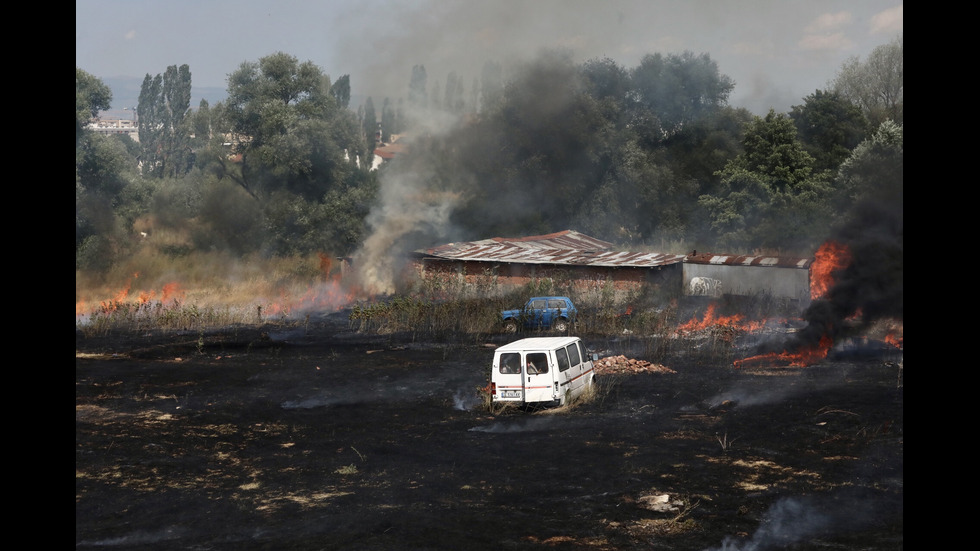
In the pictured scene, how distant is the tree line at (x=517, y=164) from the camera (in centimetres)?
5012

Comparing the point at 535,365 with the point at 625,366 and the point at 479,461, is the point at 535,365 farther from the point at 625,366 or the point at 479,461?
the point at 625,366

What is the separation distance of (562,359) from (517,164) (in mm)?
40247

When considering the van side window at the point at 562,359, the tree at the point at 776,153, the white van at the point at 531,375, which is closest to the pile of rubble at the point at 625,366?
the van side window at the point at 562,359

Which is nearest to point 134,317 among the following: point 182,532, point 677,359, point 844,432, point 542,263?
point 542,263

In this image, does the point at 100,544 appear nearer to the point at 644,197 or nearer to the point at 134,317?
the point at 134,317

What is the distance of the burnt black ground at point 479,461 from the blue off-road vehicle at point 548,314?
6588 millimetres

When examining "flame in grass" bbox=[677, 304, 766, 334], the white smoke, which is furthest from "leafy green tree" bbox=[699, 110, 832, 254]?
the white smoke

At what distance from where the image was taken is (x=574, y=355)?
768 inches

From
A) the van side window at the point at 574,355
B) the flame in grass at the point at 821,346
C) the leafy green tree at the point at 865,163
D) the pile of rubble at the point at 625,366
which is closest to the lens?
the van side window at the point at 574,355

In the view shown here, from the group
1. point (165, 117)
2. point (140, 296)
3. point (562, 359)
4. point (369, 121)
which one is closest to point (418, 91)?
point (369, 121)

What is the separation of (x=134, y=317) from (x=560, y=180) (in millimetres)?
31351

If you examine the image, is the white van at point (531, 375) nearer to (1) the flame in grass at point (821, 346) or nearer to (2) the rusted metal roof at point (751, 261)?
(1) the flame in grass at point (821, 346)
